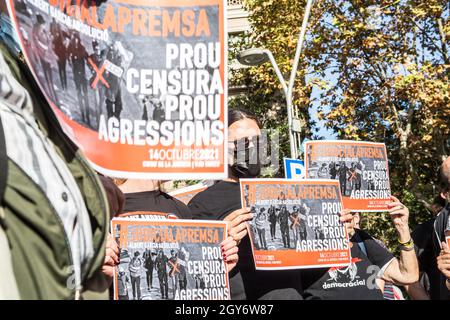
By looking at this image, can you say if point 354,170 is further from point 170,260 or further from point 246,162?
point 170,260

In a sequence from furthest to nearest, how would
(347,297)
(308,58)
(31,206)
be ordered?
(308,58) → (347,297) → (31,206)

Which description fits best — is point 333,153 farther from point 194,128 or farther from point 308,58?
point 308,58

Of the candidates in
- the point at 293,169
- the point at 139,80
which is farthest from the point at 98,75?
the point at 293,169

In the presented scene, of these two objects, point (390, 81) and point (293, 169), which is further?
point (390, 81)

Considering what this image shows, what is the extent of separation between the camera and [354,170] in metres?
4.13

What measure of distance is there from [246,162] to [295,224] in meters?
0.44

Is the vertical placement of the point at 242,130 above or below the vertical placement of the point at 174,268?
above

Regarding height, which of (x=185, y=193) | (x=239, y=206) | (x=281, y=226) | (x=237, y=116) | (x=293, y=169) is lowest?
(x=281, y=226)

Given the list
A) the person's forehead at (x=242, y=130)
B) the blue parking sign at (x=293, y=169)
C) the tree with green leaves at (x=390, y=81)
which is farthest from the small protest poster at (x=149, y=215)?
the tree with green leaves at (x=390, y=81)

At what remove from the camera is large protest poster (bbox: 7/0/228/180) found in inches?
67.4

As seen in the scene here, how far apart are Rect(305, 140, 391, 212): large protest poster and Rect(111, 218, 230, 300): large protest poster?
103cm

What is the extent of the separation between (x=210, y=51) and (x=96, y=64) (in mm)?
343

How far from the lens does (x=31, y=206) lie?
58.5 inches
